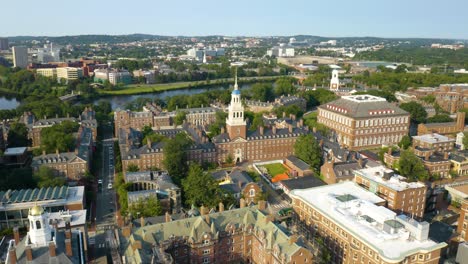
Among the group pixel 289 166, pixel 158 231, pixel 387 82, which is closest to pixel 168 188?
pixel 158 231

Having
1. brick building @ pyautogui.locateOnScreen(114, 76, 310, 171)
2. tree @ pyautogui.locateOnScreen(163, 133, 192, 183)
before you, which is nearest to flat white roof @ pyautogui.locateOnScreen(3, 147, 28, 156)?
brick building @ pyautogui.locateOnScreen(114, 76, 310, 171)

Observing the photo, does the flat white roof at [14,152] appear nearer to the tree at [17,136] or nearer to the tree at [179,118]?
the tree at [17,136]

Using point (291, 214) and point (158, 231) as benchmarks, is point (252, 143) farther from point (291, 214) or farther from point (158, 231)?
point (158, 231)

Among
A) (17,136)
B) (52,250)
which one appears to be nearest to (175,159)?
(52,250)

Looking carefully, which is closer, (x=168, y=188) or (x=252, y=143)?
(x=168, y=188)

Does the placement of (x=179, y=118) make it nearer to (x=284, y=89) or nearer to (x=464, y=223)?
(x=284, y=89)

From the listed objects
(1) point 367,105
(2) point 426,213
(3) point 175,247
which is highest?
(1) point 367,105

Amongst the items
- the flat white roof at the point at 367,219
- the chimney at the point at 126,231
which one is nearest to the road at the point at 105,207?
the chimney at the point at 126,231
